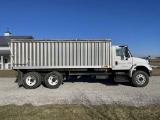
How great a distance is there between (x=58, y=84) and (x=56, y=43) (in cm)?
257

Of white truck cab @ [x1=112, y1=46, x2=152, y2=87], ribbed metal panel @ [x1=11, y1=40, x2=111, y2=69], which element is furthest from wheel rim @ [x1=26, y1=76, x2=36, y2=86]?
white truck cab @ [x1=112, y1=46, x2=152, y2=87]

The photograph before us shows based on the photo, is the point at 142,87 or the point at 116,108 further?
the point at 142,87

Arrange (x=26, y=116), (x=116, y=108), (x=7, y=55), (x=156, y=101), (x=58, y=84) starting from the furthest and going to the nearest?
1. (x=7, y=55)
2. (x=58, y=84)
3. (x=156, y=101)
4. (x=116, y=108)
5. (x=26, y=116)

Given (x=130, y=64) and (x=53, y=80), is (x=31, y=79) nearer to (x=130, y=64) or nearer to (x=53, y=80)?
(x=53, y=80)

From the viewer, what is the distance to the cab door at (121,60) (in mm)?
14617

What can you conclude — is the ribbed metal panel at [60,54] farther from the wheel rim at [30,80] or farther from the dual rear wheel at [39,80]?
the wheel rim at [30,80]

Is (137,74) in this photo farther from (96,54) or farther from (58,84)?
(58,84)

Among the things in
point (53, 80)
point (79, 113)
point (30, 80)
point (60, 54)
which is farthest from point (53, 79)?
point (79, 113)

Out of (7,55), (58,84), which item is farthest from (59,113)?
(7,55)

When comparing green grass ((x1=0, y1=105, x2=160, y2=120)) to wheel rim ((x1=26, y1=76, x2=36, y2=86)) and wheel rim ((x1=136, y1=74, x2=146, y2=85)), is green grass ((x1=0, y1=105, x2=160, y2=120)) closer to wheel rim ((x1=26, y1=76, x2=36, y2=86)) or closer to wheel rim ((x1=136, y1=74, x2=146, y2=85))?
wheel rim ((x1=26, y1=76, x2=36, y2=86))

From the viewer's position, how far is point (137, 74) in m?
14.5

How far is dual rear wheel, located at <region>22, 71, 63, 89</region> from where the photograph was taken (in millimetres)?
14016

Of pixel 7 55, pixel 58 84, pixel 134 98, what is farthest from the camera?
pixel 7 55

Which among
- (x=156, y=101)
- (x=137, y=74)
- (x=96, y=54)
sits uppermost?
(x=96, y=54)
